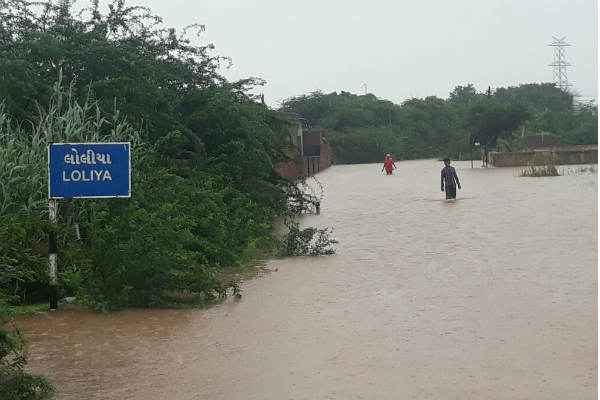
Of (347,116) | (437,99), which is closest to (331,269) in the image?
(347,116)

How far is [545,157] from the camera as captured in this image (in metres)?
49.5

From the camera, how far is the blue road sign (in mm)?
9195

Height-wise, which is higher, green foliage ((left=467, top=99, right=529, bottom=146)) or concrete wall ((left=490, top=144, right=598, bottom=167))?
green foliage ((left=467, top=99, right=529, bottom=146))

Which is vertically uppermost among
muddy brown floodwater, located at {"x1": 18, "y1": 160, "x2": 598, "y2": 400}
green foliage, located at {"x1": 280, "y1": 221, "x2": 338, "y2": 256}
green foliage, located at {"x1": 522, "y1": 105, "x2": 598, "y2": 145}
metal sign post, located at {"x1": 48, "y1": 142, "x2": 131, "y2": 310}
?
green foliage, located at {"x1": 522, "y1": 105, "x2": 598, "y2": 145}

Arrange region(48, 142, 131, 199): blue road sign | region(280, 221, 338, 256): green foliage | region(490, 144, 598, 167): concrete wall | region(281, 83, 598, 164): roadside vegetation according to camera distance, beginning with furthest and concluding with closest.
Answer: region(281, 83, 598, 164): roadside vegetation → region(490, 144, 598, 167): concrete wall → region(280, 221, 338, 256): green foliage → region(48, 142, 131, 199): blue road sign

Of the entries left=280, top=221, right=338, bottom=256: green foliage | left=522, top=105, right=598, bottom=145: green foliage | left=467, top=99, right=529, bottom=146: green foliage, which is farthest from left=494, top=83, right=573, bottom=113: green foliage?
left=280, top=221, right=338, bottom=256: green foliage

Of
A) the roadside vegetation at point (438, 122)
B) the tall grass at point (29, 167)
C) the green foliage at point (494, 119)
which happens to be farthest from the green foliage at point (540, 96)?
the tall grass at point (29, 167)

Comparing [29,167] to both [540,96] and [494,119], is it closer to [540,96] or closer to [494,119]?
[494,119]

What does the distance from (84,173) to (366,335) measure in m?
3.52

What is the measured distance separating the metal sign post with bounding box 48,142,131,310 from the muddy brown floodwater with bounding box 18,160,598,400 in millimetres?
1258

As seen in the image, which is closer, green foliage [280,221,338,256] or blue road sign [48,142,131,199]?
blue road sign [48,142,131,199]

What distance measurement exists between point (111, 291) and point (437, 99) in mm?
119031

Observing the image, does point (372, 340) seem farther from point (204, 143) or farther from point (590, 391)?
point (204, 143)

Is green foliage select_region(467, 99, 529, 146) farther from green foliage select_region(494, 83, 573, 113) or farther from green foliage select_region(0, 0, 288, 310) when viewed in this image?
green foliage select_region(494, 83, 573, 113)
